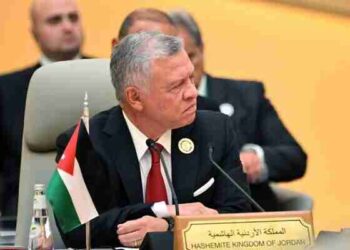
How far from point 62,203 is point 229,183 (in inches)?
25.7

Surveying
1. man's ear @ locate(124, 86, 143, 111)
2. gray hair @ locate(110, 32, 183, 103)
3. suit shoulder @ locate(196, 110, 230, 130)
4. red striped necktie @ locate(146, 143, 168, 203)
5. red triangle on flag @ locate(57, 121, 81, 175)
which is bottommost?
red striped necktie @ locate(146, 143, 168, 203)

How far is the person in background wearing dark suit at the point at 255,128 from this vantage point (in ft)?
14.7

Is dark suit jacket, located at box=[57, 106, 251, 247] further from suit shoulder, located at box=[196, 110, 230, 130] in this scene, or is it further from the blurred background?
the blurred background

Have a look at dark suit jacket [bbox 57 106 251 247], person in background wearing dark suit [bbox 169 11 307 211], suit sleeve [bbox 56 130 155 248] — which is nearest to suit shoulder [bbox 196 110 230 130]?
dark suit jacket [bbox 57 106 251 247]

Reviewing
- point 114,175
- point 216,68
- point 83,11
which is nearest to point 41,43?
point 83,11

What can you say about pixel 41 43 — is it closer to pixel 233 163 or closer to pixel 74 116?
pixel 74 116

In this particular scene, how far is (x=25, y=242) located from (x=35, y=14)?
1538 mm

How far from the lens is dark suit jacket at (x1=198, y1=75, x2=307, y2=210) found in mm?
4492

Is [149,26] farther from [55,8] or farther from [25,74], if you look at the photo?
[55,8]

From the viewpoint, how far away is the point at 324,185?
5906 millimetres

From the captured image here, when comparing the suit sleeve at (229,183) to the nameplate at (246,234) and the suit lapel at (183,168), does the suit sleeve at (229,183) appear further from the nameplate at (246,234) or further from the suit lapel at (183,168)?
the nameplate at (246,234)

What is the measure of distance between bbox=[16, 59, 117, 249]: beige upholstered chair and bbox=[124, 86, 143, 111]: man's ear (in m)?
0.33

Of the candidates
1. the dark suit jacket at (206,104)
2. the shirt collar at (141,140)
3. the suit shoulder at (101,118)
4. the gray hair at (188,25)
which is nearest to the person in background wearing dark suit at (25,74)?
the gray hair at (188,25)

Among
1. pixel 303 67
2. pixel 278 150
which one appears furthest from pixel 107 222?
pixel 303 67
